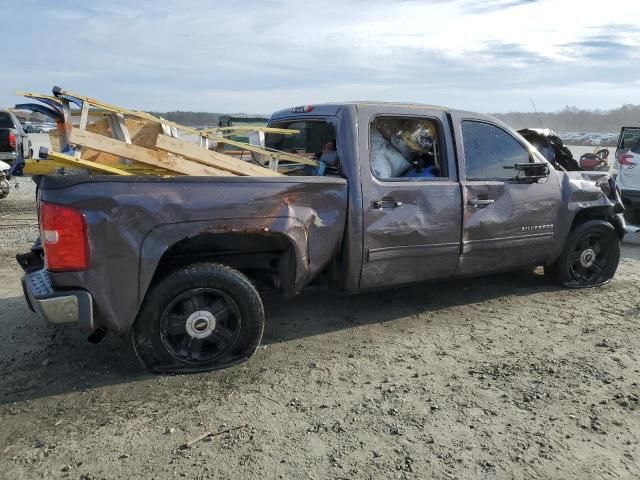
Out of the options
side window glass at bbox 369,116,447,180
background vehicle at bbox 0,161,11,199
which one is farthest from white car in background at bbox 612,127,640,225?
background vehicle at bbox 0,161,11,199

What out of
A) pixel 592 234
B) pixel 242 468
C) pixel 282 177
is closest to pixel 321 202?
pixel 282 177

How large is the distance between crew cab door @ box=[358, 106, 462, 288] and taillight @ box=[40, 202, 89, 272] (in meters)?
1.98

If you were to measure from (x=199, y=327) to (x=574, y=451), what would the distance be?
7.76 feet

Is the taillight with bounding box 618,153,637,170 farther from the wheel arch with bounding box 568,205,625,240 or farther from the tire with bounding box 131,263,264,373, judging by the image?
the tire with bounding box 131,263,264,373


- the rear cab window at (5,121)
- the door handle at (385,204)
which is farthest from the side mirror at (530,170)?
the rear cab window at (5,121)

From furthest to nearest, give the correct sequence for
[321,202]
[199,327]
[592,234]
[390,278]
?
[592,234], [390,278], [321,202], [199,327]

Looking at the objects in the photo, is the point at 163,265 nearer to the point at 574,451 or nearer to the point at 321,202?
the point at 321,202

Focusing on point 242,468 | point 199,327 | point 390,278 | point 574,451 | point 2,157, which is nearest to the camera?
point 242,468

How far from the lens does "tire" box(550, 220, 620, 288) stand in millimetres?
5488

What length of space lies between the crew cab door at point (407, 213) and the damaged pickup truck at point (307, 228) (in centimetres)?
1

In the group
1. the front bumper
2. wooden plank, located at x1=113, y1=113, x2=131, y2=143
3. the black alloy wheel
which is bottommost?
the black alloy wheel

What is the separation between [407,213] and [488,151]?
117 cm

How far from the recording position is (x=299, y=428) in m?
2.98

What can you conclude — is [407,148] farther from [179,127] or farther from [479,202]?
[179,127]
